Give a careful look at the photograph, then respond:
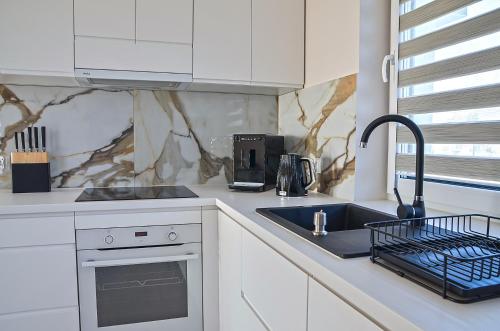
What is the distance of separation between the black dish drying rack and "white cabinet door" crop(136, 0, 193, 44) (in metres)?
1.52

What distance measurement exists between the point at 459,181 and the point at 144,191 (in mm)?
1574

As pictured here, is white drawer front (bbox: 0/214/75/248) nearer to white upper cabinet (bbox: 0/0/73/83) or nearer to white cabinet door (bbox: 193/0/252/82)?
white upper cabinet (bbox: 0/0/73/83)

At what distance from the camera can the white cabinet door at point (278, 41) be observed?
2174 mm

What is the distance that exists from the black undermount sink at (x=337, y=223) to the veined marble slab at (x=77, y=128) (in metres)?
1.20

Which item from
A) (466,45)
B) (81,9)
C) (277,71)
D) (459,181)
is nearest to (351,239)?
(459,181)

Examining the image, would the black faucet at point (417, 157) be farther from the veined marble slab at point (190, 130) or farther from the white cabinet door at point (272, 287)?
the veined marble slab at point (190, 130)

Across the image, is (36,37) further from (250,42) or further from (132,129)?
(250,42)

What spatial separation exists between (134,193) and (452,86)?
1606 mm

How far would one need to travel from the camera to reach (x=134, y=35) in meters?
1.97

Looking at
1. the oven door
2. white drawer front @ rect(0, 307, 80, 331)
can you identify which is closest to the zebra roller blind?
the oven door

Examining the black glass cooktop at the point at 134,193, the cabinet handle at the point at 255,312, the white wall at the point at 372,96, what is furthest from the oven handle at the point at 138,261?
the white wall at the point at 372,96

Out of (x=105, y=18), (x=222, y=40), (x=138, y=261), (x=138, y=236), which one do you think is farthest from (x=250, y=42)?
(x=138, y=261)

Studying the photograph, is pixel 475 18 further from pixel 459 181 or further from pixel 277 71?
pixel 277 71

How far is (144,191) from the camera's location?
2.17 meters
